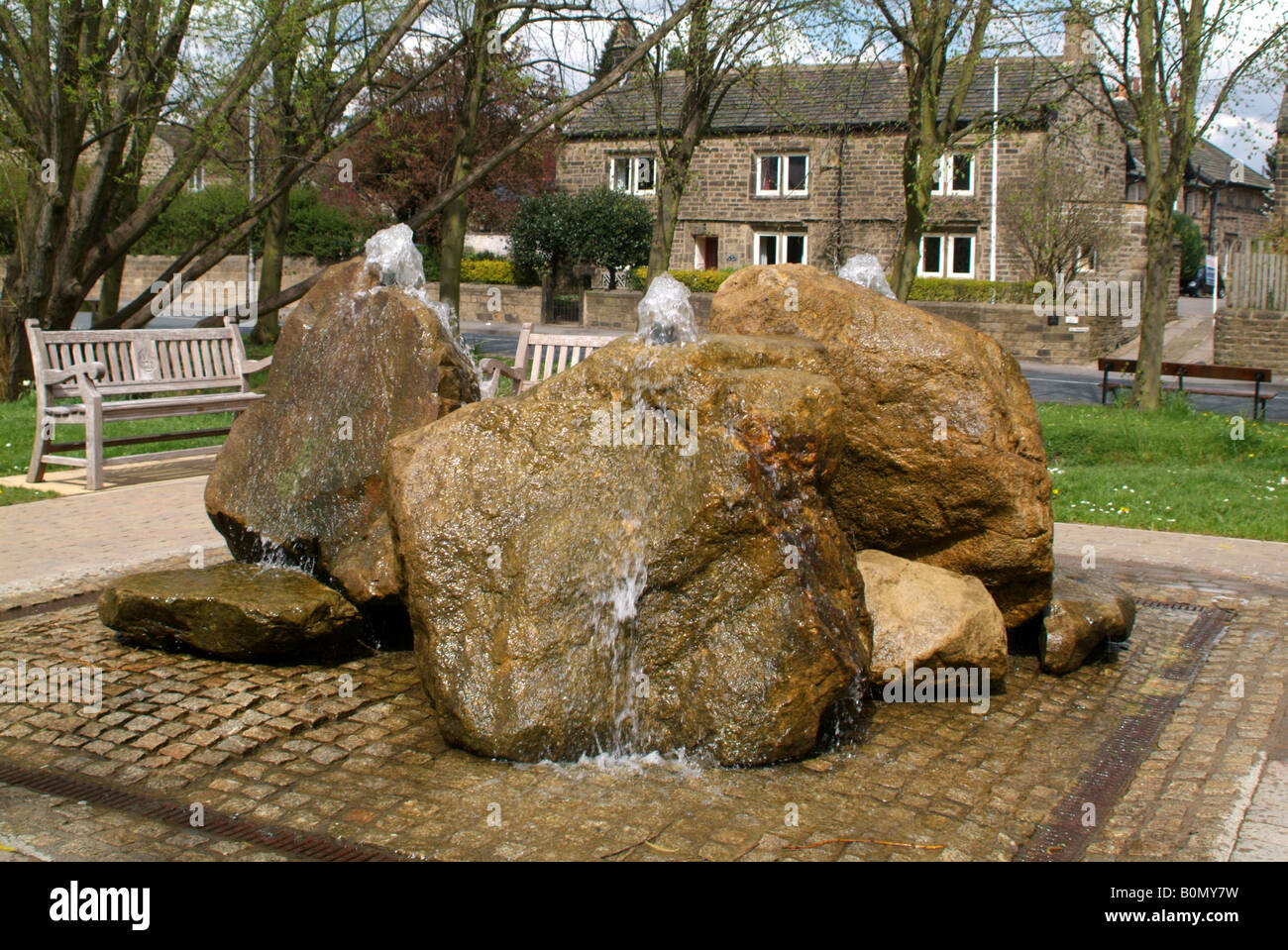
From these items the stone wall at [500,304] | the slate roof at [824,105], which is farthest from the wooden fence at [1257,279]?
the stone wall at [500,304]

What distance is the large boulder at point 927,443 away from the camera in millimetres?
5684

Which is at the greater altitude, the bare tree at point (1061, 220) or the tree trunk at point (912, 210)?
the bare tree at point (1061, 220)

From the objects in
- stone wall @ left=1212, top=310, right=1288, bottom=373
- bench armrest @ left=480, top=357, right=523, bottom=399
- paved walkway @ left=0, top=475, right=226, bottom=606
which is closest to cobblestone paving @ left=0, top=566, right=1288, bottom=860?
paved walkway @ left=0, top=475, right=226, bottom=606

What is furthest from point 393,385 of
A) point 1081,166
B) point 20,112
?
point 1081,166

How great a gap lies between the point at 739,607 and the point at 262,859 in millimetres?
1867

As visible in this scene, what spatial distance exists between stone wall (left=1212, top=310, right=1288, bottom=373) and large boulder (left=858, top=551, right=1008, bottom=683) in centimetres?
2193

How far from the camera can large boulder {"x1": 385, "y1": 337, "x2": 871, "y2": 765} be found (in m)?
4.62

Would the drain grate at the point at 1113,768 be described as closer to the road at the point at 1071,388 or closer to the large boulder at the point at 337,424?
the large boulder at the point at 337,424

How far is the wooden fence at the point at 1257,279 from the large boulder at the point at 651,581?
2373cm

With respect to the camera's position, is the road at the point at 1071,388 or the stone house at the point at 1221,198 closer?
the road at the point at 1071,388

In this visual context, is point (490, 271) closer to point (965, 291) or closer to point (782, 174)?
point (782, 174)

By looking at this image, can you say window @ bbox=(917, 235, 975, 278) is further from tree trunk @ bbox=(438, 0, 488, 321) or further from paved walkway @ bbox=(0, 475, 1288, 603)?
paved walkway @ bbox=(0, 475, 1288, 603)

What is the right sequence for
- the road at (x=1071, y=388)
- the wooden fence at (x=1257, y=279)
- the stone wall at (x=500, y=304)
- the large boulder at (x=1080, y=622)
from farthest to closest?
1. the stone wall at (x=500, y=304)
2. the wooden fence at (x=1257, y=279)
3. the road at (x=1071, y=388)
4. the large boulder at (x=1080, y=622)

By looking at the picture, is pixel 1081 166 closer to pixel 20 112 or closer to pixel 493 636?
pixel 20 112
